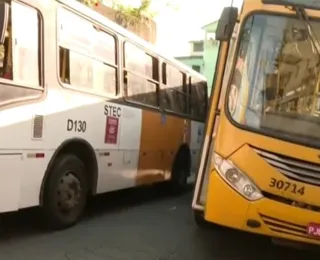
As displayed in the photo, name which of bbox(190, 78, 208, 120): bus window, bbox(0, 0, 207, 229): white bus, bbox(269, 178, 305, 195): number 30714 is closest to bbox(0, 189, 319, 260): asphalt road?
bbox(0, 0, 207, 229): white bus

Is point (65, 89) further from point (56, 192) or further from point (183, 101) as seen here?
point (183, 101)

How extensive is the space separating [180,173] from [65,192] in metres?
5.18

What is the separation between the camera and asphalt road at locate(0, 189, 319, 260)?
20.9 feet

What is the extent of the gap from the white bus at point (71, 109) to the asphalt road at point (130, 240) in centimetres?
43

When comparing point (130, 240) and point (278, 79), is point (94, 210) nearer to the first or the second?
point (130, 240)

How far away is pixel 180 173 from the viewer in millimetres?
12070

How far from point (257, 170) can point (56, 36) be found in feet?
9.67

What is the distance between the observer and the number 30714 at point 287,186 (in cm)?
547

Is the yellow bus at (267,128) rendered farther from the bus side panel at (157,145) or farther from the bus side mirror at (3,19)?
the bus side panel at (157,145)

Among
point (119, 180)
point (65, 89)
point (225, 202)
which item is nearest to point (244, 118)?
point (225, 202)

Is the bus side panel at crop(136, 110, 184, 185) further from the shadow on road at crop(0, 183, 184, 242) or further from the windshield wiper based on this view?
the windshield wiper

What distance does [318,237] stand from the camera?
5.44 metres

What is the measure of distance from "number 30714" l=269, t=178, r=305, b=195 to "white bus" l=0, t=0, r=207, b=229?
265 centimetres

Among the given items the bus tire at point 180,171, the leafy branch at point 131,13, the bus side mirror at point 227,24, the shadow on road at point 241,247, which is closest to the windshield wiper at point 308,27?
the bus side mirror at point 227,24
